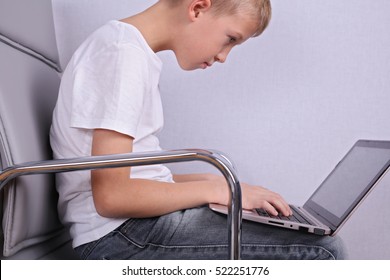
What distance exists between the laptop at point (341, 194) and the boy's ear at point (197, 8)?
34 centimetres

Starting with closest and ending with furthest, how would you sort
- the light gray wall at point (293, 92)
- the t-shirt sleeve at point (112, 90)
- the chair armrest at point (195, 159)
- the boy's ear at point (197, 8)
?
the chair armrest at point (195, 159) → the t-shirt sleeve at point (112, 90) → the boy's ear at point (197, 8) → the light gray wall at point (293, 92)

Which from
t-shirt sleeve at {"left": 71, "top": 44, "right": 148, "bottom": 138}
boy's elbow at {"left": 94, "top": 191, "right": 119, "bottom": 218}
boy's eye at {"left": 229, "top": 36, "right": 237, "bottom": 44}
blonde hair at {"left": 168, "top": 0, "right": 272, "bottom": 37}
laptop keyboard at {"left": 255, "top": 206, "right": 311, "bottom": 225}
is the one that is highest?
blonde hair at {"left": 168, "top": 0, "right": 272, "bottom": 37}

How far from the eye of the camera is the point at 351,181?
927mm

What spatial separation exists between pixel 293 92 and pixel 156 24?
1.59 ft

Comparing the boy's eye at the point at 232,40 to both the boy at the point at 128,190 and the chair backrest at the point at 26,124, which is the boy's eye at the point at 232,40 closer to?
the boy at the point at 128,190

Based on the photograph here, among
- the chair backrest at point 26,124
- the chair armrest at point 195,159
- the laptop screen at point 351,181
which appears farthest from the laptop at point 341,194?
the chair backrest at point 26,124

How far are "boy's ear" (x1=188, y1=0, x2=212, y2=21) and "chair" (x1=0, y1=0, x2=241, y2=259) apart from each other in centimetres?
29

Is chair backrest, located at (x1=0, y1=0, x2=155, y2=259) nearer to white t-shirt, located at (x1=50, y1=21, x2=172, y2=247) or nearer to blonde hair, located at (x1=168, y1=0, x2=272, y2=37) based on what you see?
white t-shirt, located at (x1=50, y1=21, x2=172, y2=247)

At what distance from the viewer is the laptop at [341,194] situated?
0.76 metres

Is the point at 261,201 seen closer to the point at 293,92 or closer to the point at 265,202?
the point at 265,202

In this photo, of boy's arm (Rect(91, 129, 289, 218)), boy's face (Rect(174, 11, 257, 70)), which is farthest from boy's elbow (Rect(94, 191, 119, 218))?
boy's face (Rect(174, 11, 257, 70))

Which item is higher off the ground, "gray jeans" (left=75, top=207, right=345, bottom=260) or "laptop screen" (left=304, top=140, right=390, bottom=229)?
"laptop screen" (left=304, top=140, right=390, bottom=229)

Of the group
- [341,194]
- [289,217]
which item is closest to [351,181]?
[341,194]

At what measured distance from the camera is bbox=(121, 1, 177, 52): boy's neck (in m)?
0.90
